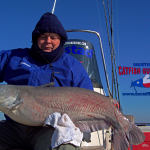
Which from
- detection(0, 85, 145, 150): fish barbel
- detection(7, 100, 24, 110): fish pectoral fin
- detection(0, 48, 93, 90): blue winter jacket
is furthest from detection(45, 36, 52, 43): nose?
detection(7, 100, 24, 110): fish pectoral fin

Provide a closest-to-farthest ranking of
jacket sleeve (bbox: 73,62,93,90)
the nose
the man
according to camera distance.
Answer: the man → jacket sleeve (bbox: 73,62,93,90) → the nose

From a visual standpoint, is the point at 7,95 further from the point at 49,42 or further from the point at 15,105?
the point at 49,42

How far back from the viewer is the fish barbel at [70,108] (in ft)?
6.36

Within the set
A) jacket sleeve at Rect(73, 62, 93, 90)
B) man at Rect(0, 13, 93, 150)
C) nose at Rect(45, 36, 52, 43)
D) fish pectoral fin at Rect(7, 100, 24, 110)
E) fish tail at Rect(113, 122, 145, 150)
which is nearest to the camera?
fish pectoral fin at Rect(7, 100, 24, 110)

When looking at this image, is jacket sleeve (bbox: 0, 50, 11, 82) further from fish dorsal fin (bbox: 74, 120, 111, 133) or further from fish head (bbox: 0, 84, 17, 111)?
fish dorsal fin (bbox: 74, 120, 111, 133)

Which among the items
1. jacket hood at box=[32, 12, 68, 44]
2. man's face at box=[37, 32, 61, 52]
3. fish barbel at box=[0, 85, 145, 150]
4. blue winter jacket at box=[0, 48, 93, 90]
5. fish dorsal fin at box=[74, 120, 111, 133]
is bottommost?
fish dorsal fin at box=[74, 120, 111, 133]

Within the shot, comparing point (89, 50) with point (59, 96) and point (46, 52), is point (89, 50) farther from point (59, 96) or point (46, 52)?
point (59, 96)

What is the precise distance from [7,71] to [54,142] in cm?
124

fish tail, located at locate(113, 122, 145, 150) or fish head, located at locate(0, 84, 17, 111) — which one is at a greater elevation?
fish head, located at locate(0, 84, 17, 111)

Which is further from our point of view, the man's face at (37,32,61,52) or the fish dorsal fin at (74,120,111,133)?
the man's face at (37,32,61,52)

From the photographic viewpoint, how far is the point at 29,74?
236 centimetres

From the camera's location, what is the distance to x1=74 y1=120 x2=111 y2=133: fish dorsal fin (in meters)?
2.00

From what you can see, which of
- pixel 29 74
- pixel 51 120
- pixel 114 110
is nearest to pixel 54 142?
pixel 51 120

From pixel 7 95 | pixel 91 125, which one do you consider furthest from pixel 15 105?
pixel 91 125
